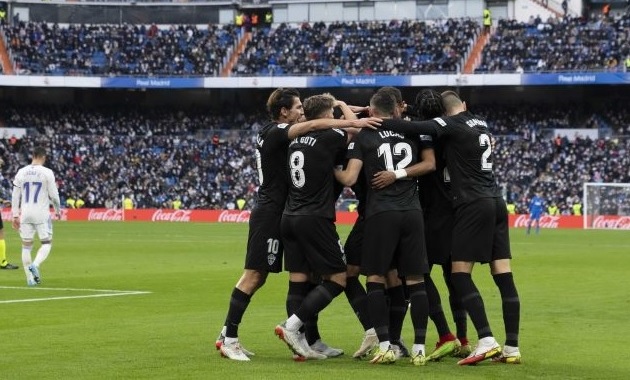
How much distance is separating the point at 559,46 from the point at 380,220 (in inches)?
2479

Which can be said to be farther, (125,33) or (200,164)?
(125,33)

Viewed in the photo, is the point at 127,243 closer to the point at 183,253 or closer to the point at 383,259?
the point at 183,253

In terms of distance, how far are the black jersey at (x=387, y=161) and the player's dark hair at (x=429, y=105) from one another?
565 millimetres

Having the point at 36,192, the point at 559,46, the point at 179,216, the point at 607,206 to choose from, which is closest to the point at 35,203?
the point at 36,192

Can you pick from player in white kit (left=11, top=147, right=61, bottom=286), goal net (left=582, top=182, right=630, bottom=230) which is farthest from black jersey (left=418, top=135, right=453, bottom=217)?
goal net (left=582, top=182, right=630, bottom=230)

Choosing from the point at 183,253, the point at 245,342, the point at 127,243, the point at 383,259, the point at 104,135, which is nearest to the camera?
the point at 383,259

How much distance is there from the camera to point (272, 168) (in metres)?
12.5

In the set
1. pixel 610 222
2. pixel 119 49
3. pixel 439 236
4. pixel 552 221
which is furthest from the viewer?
pixel 119 49

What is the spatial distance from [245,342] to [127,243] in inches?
1090

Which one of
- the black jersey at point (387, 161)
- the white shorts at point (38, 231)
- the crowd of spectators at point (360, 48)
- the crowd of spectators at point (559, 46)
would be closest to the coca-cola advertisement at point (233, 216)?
the crowd of spectators at point (360, 48)

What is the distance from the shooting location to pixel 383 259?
1191 centimetres

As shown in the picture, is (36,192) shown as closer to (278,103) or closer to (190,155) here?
(278,103)

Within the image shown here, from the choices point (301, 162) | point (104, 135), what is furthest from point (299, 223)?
point (104, 135)

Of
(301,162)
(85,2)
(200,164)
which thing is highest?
(85,2)
